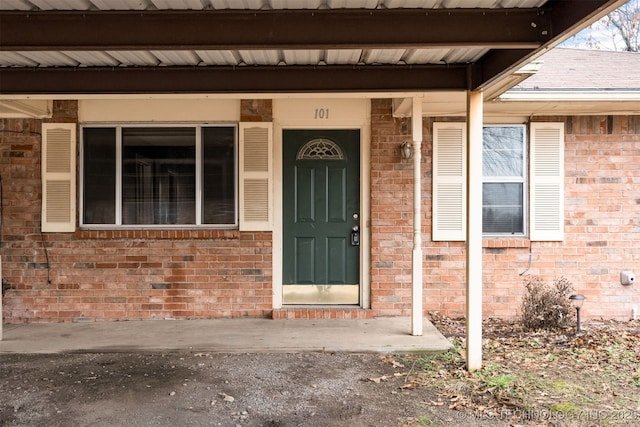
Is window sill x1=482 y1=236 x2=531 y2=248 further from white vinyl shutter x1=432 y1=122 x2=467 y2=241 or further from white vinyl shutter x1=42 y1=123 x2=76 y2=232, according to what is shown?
white vinyl shutter x1=42 y1=123 x2=76 y2=232

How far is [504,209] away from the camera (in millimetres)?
6574

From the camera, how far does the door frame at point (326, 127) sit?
6.34 metres

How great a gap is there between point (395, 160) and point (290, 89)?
2.21 m

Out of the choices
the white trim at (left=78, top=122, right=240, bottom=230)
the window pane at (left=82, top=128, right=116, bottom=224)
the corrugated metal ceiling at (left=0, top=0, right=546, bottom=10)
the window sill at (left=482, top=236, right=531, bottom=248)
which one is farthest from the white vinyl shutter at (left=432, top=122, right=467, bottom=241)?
the window pane at (left=82, top=128, right=116, bottom=224)

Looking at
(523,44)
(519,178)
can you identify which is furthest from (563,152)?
(523,44)

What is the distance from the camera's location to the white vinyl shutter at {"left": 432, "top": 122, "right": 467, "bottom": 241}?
21.1 ft

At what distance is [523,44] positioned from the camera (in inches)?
135

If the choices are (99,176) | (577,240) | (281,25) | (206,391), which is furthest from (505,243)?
(99,176)

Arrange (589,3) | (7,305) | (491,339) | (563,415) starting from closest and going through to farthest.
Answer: (589,3)
(563,415)
(491,339)
(7,305)

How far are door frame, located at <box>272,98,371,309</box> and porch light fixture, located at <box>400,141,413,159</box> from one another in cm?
42

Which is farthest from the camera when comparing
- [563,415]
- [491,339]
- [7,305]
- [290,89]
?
[7,305]

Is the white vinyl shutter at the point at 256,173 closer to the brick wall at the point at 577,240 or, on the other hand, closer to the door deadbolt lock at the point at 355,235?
the door deadbolt lock at the point at 355,235

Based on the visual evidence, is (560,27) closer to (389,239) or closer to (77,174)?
(389,239)

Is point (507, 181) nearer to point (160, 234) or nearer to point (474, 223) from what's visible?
point (474, 223)
